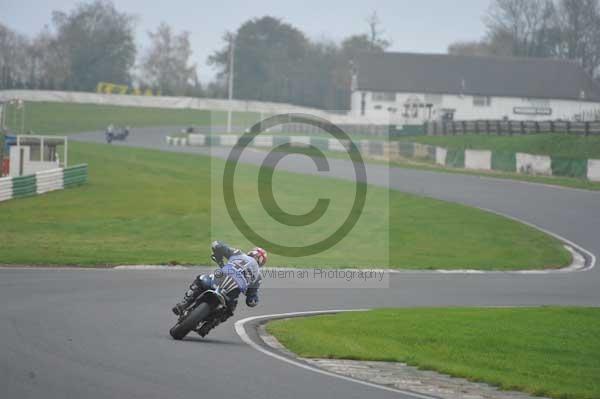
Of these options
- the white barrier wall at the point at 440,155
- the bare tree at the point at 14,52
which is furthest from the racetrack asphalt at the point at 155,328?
the bare tree at the point at 14,52

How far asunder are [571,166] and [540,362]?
3604 centimetres

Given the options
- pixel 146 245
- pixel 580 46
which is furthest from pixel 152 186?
pixel 580 46

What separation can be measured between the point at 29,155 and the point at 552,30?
306 ft

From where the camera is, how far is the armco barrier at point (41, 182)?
3431cm

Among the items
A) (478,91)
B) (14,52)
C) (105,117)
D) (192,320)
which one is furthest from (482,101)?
(192,320)

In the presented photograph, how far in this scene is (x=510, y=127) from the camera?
57281 mm

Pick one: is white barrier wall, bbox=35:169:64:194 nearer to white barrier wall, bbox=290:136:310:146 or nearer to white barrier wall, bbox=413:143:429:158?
white barrier wall, bbox=413:143:429:158

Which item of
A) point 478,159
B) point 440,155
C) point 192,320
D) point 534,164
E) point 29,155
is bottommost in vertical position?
point 192,320

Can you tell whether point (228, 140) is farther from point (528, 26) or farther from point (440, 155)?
point (528, 26)

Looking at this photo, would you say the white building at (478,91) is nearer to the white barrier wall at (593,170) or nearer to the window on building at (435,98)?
the window on building at (435,98)

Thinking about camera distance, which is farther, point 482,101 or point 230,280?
point 482,101

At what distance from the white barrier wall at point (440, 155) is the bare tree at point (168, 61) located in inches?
3712

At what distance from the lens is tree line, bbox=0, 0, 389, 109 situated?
4968 inches

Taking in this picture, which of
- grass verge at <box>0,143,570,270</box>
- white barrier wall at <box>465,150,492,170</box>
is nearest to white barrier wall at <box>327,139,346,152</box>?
white barrier wall at <box>465,150,492,170</box>
